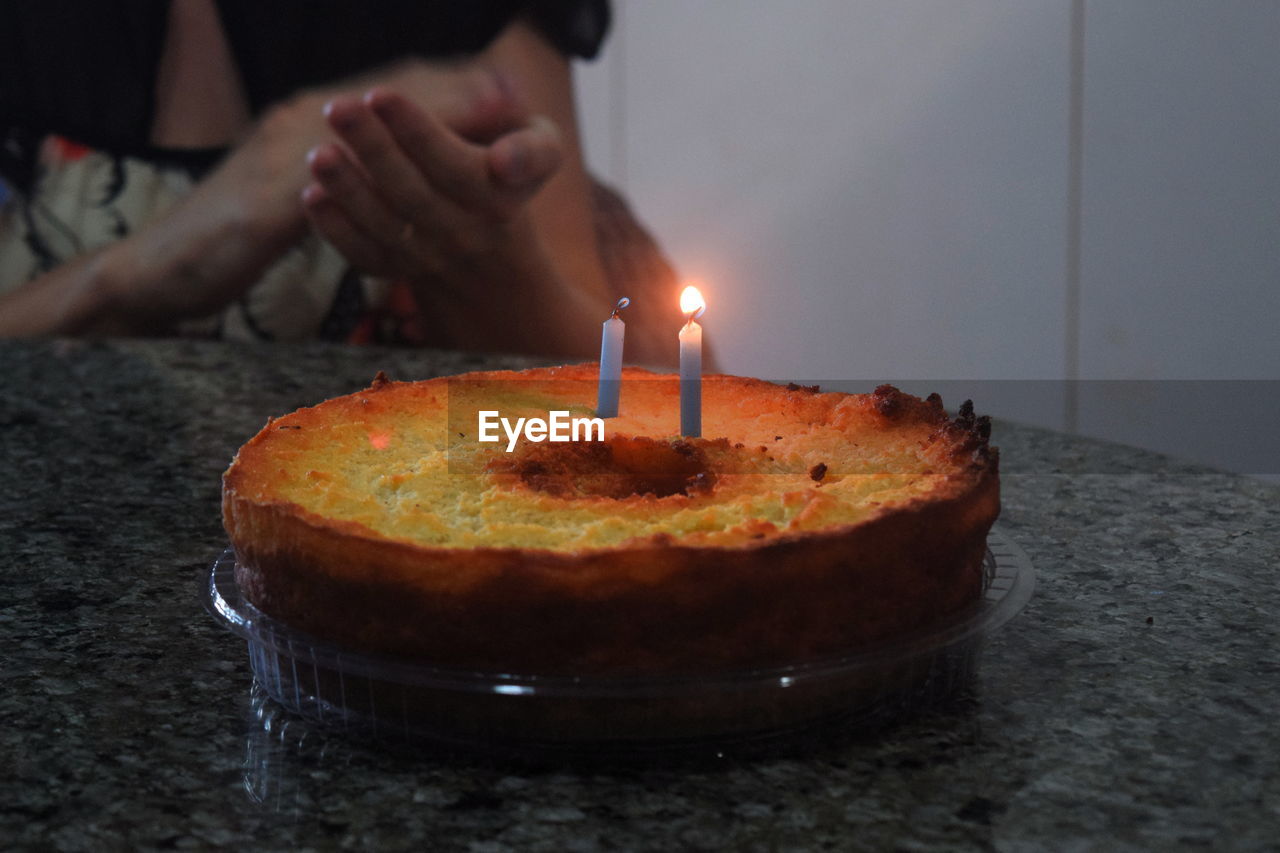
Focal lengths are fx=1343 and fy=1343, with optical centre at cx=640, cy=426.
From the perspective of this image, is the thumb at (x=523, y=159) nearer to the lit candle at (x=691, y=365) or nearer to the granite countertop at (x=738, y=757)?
the granite countertop at (x=738, y=757)

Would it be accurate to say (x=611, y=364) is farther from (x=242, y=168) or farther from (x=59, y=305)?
(x=59, y=305)

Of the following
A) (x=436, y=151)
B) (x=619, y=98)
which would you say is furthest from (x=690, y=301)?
(x=619, y=98)

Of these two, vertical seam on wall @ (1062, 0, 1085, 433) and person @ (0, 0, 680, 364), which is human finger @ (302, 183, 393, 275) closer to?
person @ (0, 0, 680, 364)

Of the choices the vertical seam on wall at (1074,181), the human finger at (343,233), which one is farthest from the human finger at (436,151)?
the vertical seam on wall at (1074,181)

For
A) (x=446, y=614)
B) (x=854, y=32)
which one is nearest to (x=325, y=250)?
(x=854, y=32)

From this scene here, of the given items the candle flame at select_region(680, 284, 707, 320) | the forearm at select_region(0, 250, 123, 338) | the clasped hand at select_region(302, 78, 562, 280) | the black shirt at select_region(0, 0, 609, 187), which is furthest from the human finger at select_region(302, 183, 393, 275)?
the candle flame at select_region(680, 284, 707, 320)

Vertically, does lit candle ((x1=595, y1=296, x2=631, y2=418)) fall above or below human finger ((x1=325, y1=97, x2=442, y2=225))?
below

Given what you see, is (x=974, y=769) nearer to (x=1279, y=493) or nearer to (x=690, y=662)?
(x=690, y=662)
